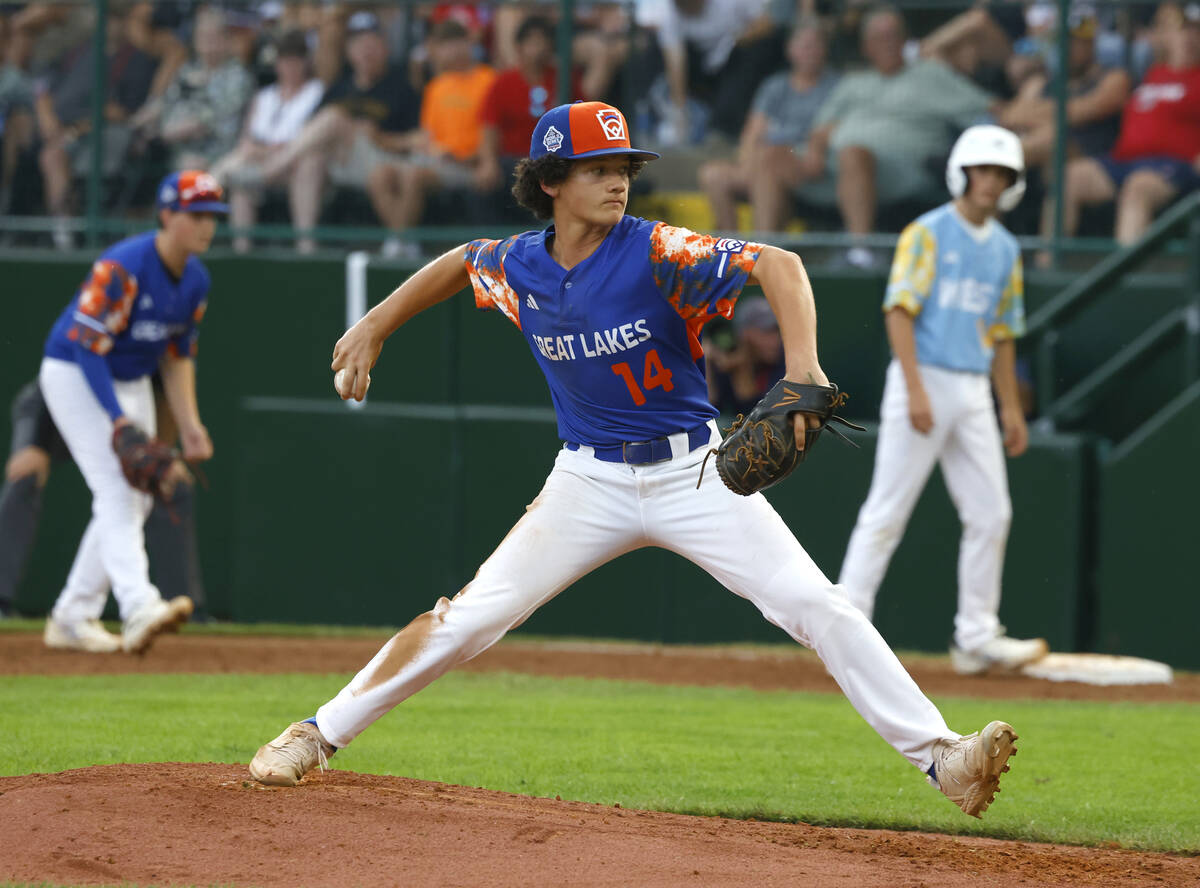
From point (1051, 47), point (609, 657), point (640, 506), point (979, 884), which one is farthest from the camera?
point (1051, 47)

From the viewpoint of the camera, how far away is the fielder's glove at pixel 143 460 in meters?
8.59

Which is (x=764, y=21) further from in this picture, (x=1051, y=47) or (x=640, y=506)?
(x=640, y=506)

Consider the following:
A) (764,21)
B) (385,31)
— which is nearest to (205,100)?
(385,31)

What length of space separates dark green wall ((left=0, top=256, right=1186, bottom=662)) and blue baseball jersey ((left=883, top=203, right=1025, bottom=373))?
120 centimetres

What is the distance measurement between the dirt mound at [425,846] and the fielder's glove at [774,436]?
1033 millimetres

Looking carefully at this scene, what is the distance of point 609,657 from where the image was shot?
391 inches

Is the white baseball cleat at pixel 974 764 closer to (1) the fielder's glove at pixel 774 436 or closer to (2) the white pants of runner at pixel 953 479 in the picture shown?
(1) the fielder's glove at pixel 774 436

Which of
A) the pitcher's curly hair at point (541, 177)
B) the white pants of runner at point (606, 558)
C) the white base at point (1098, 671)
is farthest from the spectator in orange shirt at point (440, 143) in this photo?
the white pants of runner at point (606, 558)

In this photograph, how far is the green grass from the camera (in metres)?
5.71

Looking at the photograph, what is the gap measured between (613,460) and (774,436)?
0.68 metres

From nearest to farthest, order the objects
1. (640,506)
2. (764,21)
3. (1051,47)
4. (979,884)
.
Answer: (979,884), (640,506), (1051,47), (764,21)

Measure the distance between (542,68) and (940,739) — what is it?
7.76 metres

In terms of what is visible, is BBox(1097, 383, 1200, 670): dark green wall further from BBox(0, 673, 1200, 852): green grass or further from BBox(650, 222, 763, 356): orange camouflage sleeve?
BBox(650, 222, 763, 356): orange camouflage sleeve

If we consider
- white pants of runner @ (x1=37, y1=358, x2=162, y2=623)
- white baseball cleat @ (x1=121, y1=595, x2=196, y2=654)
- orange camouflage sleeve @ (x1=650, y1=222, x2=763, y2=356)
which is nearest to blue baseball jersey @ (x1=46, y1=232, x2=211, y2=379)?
white pants of runner @ (x1=37, y1=358, x2=162, y2=623)
